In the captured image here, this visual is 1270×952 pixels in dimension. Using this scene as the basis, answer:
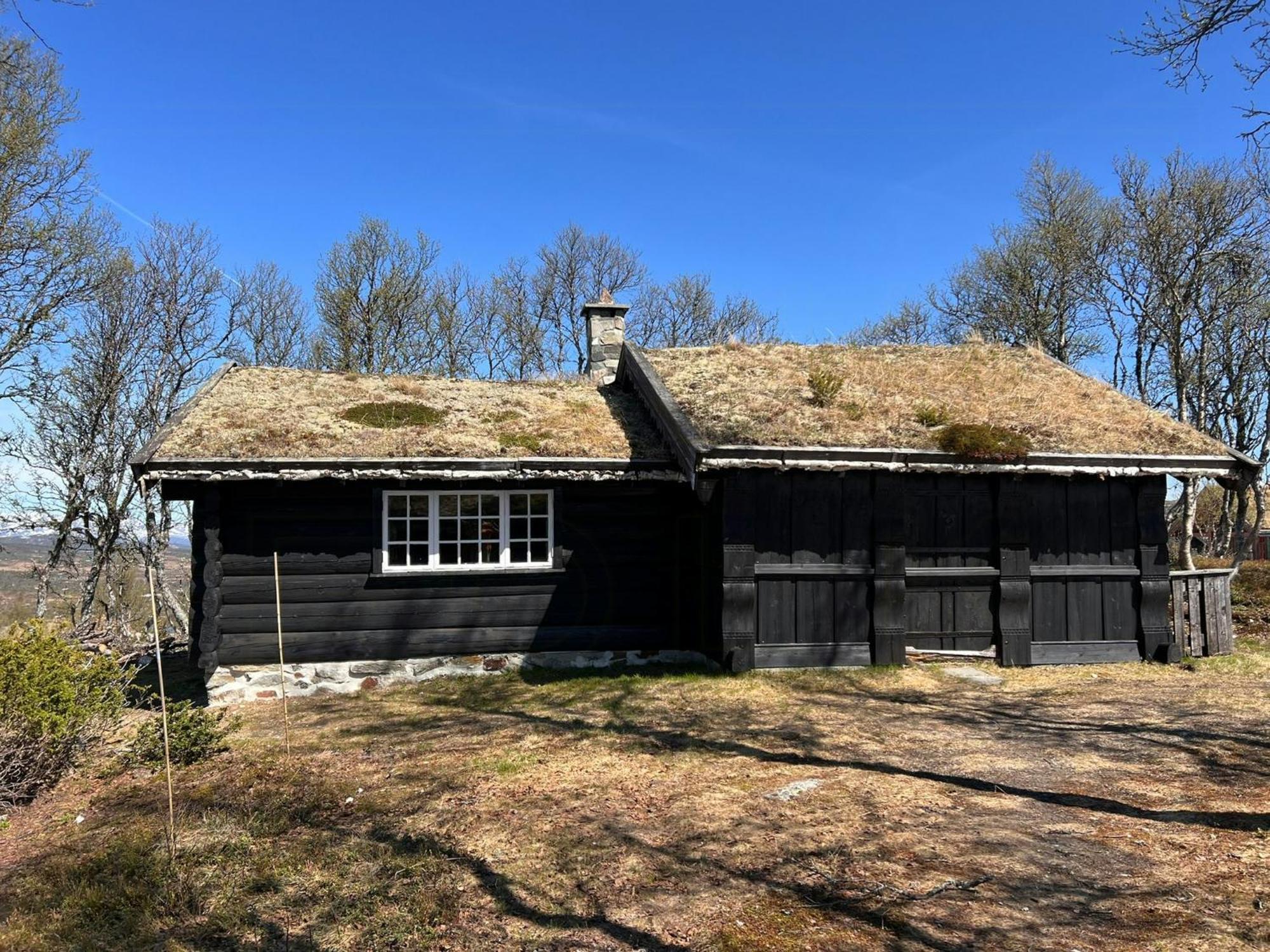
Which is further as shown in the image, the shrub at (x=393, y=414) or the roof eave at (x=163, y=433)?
the shrub at (x=393, y=414)

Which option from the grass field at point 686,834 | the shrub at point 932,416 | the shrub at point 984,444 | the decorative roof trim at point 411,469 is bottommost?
the grass field at point 686,834

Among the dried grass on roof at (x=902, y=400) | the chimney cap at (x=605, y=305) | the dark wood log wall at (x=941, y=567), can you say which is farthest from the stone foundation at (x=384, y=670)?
the chimney cap at (x=605, y=305)

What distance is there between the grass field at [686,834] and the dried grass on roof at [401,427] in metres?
3.40

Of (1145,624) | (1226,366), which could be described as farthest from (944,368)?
(1226,366)

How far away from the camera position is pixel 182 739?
23.2 feet

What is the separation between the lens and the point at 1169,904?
403 cm

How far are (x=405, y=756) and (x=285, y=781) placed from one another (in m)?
1.03

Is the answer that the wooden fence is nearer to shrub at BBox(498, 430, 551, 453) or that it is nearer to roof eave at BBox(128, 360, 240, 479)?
shrub at BBox(498, 430, 551, 453)

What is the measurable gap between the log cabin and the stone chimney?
14.5ft

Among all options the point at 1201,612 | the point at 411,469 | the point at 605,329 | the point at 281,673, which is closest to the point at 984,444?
the point at 1201,612

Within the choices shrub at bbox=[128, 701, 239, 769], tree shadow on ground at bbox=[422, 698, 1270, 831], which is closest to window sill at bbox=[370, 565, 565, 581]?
tree shadow on ground at bbox=[422, 698, 1270, 831]

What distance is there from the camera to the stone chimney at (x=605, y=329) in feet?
51.0

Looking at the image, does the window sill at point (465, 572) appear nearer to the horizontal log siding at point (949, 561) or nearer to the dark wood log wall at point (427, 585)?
the dark wood log wall at point (427, 585)

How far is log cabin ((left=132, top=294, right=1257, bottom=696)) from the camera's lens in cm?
971
